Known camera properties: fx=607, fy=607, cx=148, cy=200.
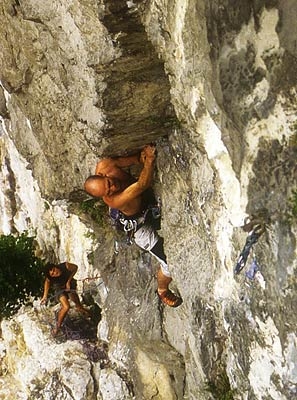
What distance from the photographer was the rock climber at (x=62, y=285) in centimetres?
1276

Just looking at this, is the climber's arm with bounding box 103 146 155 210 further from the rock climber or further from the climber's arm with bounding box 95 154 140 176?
the rock climber

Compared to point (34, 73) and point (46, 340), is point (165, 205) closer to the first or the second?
point (34, 73)

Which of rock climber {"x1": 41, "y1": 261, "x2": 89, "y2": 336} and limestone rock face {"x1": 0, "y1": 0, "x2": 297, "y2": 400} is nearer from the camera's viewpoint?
limestone rock face {"x1": 0, "y1": 0, "x2": 297, "y2": 400}

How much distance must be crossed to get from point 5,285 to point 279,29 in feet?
29.9

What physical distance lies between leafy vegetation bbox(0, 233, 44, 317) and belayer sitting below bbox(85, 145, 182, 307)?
173 inches

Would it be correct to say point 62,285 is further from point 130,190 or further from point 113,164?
point 130,190

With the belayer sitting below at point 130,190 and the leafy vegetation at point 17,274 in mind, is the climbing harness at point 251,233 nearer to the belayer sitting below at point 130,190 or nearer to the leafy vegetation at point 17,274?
the belayer sitting below at point 130,190

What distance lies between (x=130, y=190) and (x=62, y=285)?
565 cm

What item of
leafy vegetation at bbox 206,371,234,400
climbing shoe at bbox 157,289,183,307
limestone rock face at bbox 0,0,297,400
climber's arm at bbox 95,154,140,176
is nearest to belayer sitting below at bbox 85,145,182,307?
climber's arm at bbox 95,154,140,176

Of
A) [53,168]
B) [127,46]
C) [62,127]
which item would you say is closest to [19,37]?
[62,127]

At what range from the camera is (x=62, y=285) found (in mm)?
12961

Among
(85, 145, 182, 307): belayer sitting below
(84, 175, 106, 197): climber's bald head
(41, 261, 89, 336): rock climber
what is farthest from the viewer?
(41, 261, 89, 336): rock climber

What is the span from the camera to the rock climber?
12.8 meters

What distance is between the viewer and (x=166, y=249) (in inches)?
340
